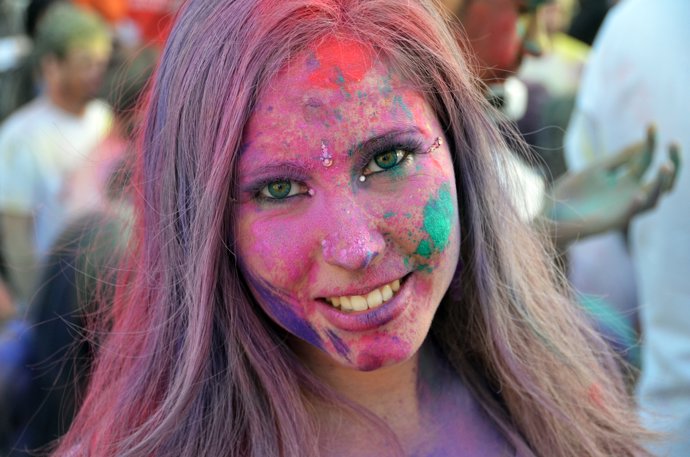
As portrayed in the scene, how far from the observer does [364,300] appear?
1399 millimetres

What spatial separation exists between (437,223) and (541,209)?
1.04m

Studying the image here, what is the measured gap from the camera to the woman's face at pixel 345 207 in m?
1.36

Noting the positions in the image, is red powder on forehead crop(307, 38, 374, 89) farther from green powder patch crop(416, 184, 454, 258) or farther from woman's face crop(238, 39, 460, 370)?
green powder patch crop(416, 184, 454, 258)

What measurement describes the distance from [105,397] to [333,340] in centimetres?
51

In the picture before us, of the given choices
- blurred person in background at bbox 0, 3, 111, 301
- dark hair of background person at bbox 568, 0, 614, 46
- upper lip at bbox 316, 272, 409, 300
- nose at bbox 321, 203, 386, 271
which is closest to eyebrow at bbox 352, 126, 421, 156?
nose at bbox 321, 203, 386, 271

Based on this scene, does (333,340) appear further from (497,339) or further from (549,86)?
(549,86)

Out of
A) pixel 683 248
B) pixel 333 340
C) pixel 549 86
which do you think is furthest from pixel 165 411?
pixel 549 86

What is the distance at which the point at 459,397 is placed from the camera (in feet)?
5.49

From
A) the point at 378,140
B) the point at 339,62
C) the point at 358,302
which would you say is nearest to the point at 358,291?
the point at 358,302

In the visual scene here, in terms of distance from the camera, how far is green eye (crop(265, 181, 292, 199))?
1393mm

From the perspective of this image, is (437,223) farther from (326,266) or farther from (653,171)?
(653,171)

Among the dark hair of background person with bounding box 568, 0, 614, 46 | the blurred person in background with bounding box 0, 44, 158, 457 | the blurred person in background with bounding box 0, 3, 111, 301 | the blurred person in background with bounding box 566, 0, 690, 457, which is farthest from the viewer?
the dark hair of background person with bounding box 568, 0, 614, 46

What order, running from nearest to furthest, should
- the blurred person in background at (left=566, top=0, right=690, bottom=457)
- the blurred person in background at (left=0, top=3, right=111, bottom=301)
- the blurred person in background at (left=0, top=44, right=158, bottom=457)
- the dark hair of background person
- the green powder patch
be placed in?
the green powder patch → the blurred person in background at (left=0, top=44, right=158, bottom=457) → the blurred person in background at (left=566, top=0, right=690, bottom=457) → the blurred person in background at (left=0, top=3, right=111, bottom=301) → the dark hair of background person

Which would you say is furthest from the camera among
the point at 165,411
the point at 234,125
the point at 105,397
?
the point at 105,397
